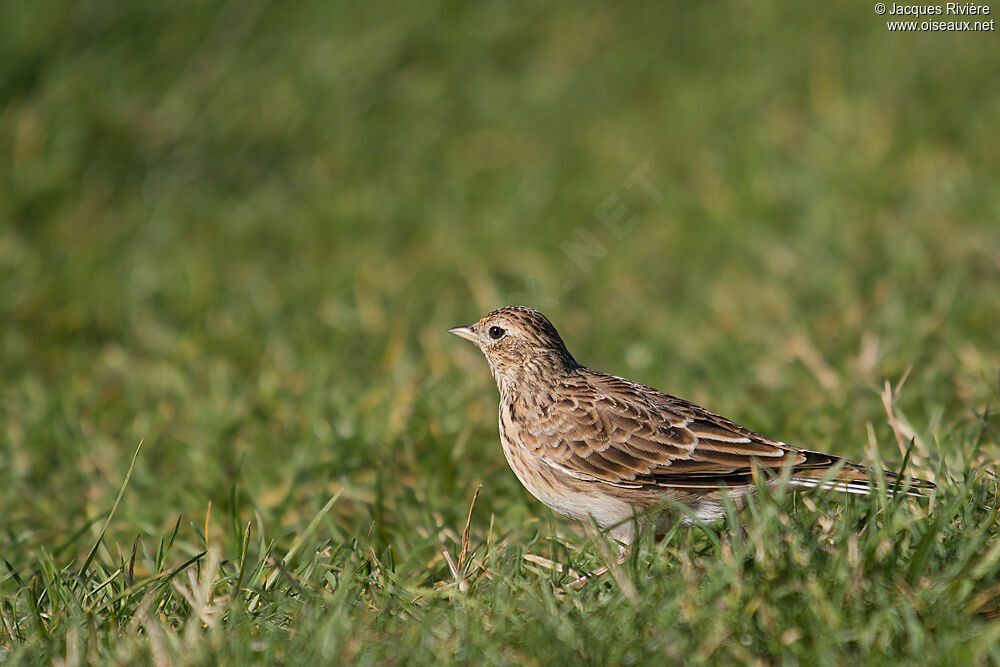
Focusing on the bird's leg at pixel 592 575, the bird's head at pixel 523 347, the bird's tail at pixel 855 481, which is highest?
the bird's head at pixel 523 347

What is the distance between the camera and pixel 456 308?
8094 millimetres

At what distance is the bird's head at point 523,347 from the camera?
4.96 metres

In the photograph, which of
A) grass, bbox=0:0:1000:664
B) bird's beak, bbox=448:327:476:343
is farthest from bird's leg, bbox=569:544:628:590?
bird's beak, bbox=448:327:476:343

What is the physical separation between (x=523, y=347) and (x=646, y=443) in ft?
2.67

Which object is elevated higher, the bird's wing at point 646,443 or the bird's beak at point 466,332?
the bird's beak at point 466,332

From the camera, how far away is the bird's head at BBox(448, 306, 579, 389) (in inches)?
195

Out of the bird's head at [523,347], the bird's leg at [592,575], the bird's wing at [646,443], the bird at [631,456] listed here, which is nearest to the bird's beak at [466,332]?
the bird's head at [523,347]

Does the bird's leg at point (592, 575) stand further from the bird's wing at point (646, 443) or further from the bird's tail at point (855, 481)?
the bird's tail at point (855, 481)

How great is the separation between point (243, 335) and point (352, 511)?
266 centimetres

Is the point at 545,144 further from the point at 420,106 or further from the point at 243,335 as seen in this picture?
the point at 243,335

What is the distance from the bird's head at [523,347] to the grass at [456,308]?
0.71 meters

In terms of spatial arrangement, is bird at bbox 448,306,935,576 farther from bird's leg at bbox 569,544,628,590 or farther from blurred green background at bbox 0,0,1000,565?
blurred green background at bbox 0,0,1000,565

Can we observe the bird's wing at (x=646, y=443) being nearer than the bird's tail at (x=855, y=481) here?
No

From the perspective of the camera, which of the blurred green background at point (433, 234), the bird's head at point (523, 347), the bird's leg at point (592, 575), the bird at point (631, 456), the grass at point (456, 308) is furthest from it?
the blurred green background at point (433, 234)
